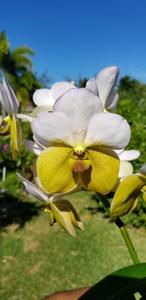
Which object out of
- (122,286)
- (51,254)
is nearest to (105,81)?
(122,286)

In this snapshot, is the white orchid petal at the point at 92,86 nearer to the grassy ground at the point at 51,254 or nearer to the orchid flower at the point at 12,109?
the orchid flower at the point at 12,109

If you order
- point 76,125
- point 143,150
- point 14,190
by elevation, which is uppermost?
point 76,125

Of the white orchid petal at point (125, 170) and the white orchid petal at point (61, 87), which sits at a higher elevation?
the white orchid petal at point (61, 87)

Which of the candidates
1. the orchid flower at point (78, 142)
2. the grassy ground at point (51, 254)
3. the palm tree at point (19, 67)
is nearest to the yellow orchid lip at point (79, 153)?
the orchid flower at point (78, 142)

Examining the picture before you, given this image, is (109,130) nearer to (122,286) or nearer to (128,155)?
(128,155)

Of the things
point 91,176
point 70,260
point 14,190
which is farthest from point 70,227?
point 14,190

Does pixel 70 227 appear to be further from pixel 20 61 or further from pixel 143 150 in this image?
pixel 20 61
